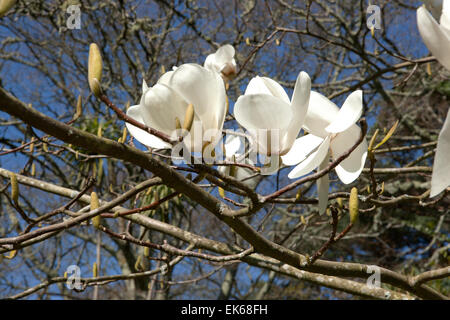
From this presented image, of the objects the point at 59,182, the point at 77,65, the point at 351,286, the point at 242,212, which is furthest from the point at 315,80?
the point at 242,212

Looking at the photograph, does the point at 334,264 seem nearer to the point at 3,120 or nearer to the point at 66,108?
the point at 3,120

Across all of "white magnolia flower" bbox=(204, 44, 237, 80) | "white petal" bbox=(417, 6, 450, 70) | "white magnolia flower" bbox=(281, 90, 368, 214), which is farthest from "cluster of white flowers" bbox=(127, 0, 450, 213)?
"white magnolia flower" bbox=(204, 44, 237, 80)

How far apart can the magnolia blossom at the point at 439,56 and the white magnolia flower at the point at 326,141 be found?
Result: 128 millimetres

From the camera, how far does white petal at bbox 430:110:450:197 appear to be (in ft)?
0.81

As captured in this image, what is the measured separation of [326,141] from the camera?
0.40 metres

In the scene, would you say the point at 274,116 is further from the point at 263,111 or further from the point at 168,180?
the point at 168,180

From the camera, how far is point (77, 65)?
161 inches

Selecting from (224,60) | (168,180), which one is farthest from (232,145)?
(224,60)

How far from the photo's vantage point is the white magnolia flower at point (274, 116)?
14.4 inches

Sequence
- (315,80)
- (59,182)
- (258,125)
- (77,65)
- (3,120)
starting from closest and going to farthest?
(258,125) → (3,120) → (59,182) → (77,65) → (315,80)

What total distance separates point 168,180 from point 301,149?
0.13m

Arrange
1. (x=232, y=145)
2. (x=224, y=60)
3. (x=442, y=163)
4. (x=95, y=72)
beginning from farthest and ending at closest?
(x=224, y=60)
(x=232, y=145)
(x=95, y=72)
(x=442, y=163)
